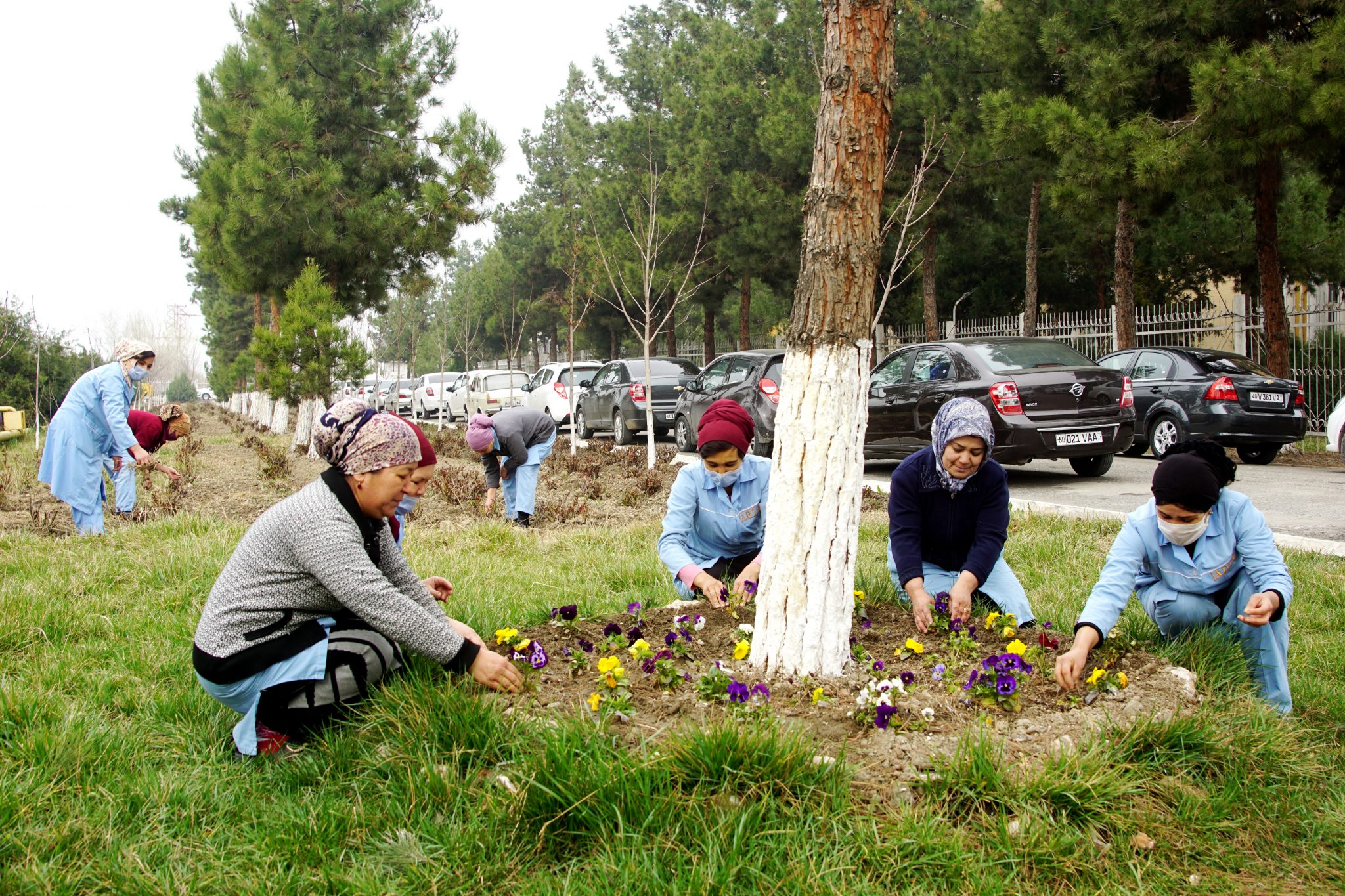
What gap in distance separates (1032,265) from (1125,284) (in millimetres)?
2770

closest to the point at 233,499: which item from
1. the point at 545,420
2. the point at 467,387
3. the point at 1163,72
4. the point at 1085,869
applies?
the point at 545,420

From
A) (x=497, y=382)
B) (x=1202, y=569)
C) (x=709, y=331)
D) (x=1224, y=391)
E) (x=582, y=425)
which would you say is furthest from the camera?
(x=709, y=331)

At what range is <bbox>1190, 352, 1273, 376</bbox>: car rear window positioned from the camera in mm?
11258

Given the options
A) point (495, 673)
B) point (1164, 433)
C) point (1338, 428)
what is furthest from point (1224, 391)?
point (495, 673)

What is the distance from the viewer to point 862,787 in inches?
91.0

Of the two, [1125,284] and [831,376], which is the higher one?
[1125,284]

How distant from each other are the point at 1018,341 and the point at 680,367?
7.92m

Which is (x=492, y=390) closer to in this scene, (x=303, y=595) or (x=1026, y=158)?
(x=1026, y=158)

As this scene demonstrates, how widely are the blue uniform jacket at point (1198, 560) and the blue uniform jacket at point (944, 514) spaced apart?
1.83ft

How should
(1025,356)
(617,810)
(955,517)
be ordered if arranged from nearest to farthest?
(617,810) < (955,517) < (1025,356)

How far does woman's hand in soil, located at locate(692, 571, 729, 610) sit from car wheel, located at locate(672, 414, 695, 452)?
9970 mm

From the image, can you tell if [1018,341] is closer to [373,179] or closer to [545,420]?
[545,420]

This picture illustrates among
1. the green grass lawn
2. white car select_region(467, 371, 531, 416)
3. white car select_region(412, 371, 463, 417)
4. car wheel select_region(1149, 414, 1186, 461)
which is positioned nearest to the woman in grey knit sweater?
the green grass lawn

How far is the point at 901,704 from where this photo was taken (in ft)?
8.99
